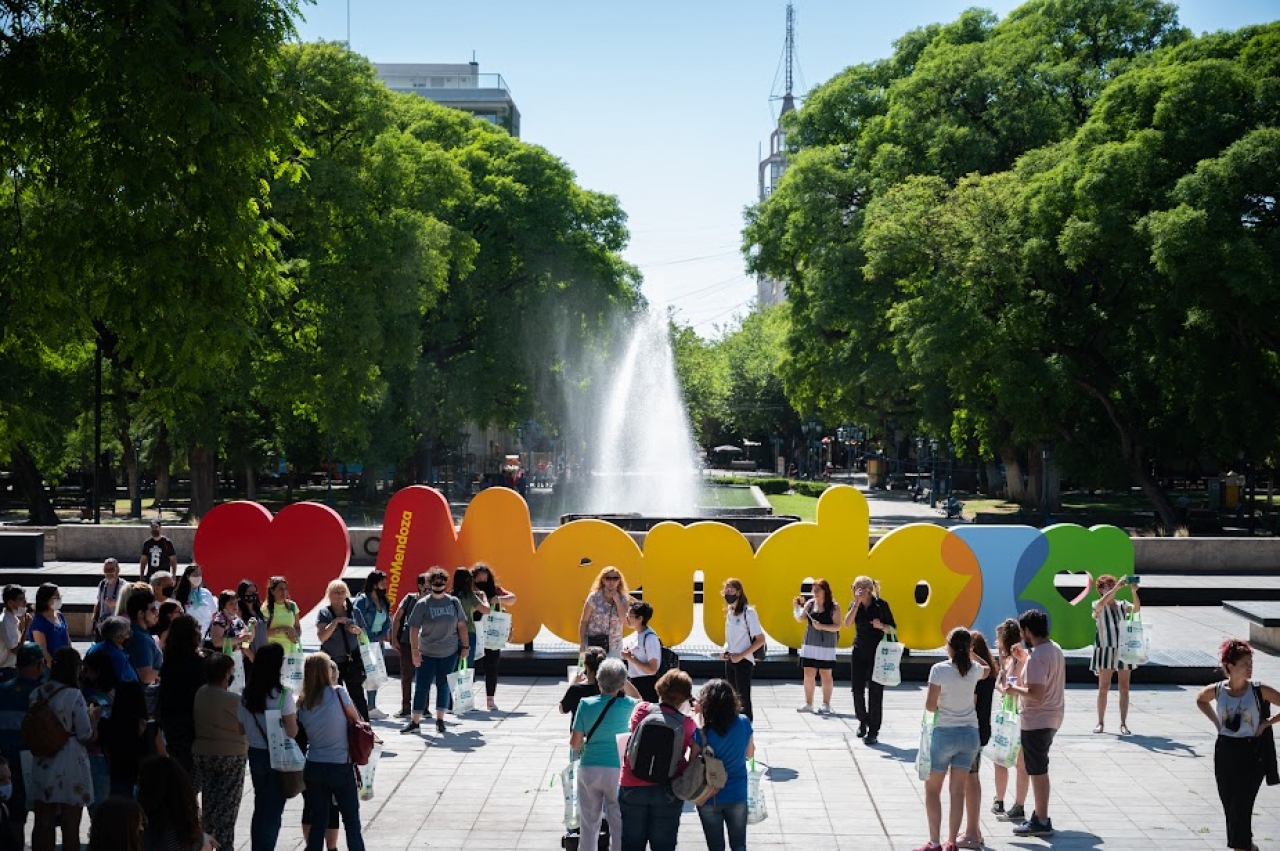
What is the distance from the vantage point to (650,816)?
8.15m

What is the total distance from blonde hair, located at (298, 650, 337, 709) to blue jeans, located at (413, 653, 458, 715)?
4.94m

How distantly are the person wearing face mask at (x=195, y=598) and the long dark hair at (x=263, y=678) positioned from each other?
17.8ft

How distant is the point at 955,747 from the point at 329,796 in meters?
4.37

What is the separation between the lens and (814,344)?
49.0 meters

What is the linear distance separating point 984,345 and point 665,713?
106 ft

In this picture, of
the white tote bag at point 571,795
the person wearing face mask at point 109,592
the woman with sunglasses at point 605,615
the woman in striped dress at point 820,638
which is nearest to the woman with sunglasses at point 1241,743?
the white tote bag at point 571,795

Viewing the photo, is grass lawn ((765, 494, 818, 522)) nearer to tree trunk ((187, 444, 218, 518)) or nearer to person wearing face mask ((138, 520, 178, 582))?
tree trunk ((187, 444, 218, 518))

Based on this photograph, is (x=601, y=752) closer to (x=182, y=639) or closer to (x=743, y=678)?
(x=182, y=639)

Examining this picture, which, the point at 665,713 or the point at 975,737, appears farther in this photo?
the point at 975,737

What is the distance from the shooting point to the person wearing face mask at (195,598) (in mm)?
14211

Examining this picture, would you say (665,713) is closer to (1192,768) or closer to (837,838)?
(837,838)

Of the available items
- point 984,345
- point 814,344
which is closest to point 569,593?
point 984,345

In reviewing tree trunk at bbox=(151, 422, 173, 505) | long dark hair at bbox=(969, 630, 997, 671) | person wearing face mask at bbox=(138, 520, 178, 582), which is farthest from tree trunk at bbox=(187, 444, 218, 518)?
long dark hair at bbox=(969, 630, 997, 671)

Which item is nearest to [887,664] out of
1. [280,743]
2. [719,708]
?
[719,708]
